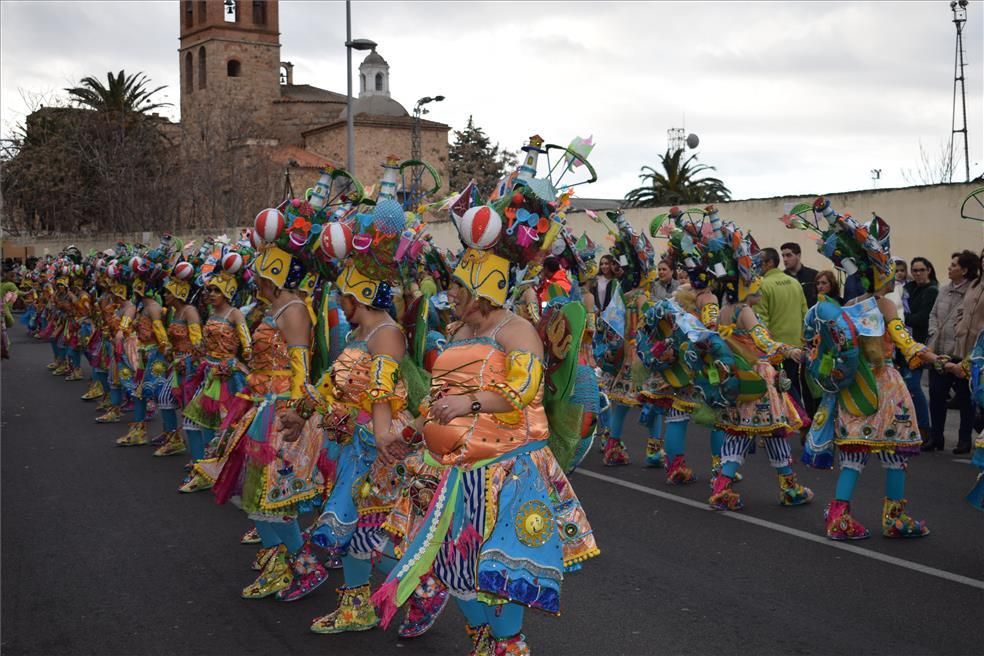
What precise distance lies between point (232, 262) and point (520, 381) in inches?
195

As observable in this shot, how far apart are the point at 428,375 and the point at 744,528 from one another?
11.0 feet

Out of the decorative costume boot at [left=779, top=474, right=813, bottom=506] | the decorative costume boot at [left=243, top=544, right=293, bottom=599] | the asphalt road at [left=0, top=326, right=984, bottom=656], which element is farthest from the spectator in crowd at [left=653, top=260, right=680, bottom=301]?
the decorative costume boot at [left=243, top=544, right=293, bottom=599]

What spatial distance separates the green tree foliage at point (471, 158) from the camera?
6412 centimetres

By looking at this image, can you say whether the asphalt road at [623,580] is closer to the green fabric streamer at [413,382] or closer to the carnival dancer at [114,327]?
the green fabric streamer at [413,382]

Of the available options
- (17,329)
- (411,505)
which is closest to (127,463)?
(411,505)

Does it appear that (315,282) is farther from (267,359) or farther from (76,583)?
(76,583)

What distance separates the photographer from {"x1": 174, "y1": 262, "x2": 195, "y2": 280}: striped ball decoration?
10.6 m

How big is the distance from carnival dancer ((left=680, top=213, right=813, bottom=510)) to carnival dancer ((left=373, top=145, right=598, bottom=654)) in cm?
414

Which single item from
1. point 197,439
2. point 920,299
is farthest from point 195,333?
point 920,299

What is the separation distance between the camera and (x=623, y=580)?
698 centimetres

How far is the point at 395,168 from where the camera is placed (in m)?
6.56

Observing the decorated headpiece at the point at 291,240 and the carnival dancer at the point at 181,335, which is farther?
the carnival dancer at the point at 181,335

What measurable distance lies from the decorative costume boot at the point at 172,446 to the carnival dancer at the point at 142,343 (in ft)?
1.70

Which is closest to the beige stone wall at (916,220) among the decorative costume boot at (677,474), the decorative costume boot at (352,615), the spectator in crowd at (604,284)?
the spectator in crowd at (604,284)
